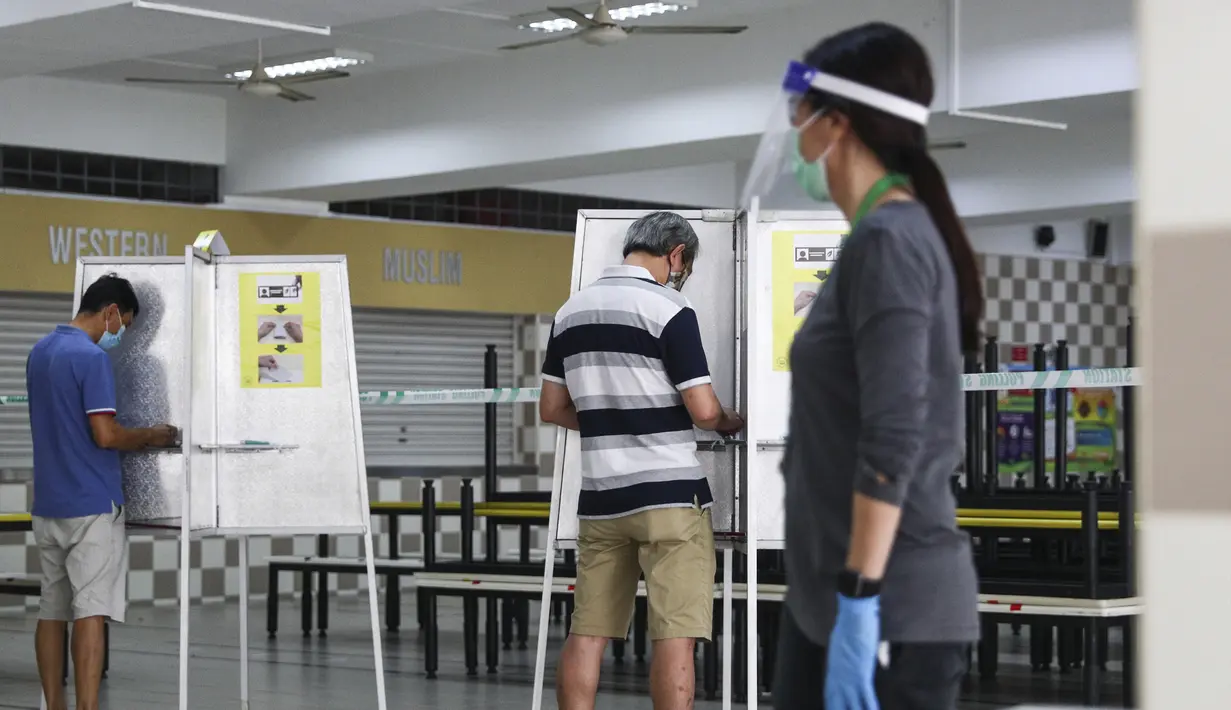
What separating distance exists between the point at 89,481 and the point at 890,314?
4026 mm

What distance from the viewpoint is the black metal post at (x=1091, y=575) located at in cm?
560

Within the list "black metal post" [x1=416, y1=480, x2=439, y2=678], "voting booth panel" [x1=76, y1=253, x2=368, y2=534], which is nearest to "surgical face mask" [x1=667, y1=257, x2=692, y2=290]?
"voting booth panel" [x1=76, y1=253, x2=368, y2=534]

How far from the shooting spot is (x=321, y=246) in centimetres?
1191

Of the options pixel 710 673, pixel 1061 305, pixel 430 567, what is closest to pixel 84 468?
pixel 430 567

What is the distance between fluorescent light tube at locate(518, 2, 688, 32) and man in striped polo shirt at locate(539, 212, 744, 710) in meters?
3.91

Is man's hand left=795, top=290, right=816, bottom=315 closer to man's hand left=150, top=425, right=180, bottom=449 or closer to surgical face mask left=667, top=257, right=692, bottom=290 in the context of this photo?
surgical face mask left=667, top=257, right=692, bottom=290

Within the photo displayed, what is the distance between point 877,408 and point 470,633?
585 centimetres

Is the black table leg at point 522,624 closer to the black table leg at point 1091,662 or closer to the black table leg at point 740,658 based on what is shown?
the black table leg at point 740,658

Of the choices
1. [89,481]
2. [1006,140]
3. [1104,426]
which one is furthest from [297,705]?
[1104,426]

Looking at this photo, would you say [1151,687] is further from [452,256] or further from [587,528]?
[452,256]

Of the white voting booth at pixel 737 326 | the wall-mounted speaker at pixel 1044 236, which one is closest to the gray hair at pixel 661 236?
the white voting booth at pixel 737 326

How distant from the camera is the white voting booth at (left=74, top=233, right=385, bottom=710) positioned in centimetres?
540

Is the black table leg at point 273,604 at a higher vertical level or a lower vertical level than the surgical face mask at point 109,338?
lower

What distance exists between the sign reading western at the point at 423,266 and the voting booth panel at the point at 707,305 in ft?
24.3
